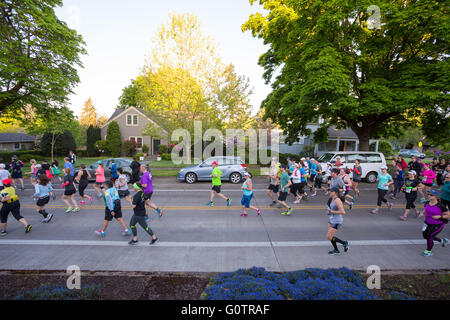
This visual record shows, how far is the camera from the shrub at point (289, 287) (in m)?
3.22

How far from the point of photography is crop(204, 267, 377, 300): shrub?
3.22 meters

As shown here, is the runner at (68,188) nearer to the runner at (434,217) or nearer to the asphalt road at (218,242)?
the asphalt road at (218,242)

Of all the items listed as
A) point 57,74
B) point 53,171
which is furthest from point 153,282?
point 57,74

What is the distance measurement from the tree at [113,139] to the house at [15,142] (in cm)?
1678

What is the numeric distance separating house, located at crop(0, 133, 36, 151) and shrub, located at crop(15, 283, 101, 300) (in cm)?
4626

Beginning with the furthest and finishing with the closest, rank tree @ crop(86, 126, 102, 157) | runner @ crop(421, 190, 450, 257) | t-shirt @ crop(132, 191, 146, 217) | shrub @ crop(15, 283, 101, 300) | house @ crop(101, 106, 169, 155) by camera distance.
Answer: house @ crop(101, 106, 169, 155), tree @ crop(86, 126, 102, 157), t-shirt @ crop(132, 191, 146, 217), runner @ crop(421, 190, 450, 257), shrub @ crop(15, 283, 101, 300)

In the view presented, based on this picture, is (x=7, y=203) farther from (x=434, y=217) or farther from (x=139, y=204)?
(x=434, y=217)

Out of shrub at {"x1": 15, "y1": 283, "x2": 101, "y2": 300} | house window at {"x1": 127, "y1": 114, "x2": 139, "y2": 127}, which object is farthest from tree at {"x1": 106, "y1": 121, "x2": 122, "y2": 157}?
shrub at {"x1": 15, "y1": 283, "x2": 101, "y2": 300}

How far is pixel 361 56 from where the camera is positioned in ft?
47.6

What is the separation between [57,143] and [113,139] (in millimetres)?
Result: 7577

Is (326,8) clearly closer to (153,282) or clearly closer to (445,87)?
(445,87)

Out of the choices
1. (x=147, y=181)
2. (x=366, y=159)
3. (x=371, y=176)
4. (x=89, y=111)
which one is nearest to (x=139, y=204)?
(x=147, y=181)

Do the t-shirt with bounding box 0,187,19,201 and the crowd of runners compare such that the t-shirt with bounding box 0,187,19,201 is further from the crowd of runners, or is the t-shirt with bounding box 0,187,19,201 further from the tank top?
the tank top

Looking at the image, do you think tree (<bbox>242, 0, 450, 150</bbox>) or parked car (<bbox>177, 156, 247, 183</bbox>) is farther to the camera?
parked car (<bbox>177, 156, 247, 183</bbox>)
